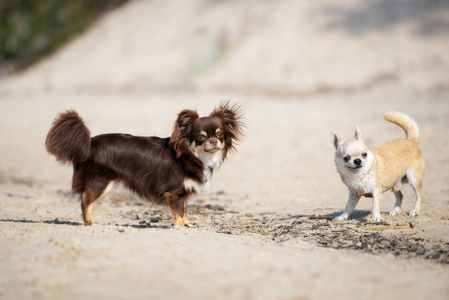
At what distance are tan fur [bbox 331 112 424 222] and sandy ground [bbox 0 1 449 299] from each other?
0.31 metres

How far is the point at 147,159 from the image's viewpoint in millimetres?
5637

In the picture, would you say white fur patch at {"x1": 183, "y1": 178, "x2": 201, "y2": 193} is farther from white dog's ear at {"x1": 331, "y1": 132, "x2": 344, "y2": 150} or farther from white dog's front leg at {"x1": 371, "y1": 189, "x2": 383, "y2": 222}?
white dog's front leg at {"x1": 371, "y1": 189, "x2": 383, "y2": 222}

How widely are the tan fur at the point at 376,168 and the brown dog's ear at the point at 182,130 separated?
172cm

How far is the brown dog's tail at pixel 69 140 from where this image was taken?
5.47 meters

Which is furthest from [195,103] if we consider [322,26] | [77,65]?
[77,65]

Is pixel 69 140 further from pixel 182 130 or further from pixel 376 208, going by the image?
pixel 376 208

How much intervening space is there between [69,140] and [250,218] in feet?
7.72

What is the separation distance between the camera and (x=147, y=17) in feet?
72.3

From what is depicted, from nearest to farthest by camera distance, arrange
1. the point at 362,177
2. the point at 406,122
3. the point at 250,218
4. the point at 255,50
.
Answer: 1. the point at 362,177
2. the point at 250,218
3. the point at 406,122
4. the point at 255,50

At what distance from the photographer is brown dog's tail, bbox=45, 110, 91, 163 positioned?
215 inches

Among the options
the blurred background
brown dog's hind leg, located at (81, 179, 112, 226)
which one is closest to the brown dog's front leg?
brown dog's hind leg, located at (81, 179, 112, 226)

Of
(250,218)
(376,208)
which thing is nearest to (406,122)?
(376,208)

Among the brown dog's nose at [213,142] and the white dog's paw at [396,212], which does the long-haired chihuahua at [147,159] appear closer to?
the brown dog's nose at [213,142]

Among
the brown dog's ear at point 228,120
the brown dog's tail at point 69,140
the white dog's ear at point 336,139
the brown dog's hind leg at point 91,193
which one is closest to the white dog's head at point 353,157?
the white dog's ear at point 336,139
